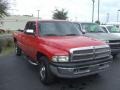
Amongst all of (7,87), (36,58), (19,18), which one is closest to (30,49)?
(36,58)

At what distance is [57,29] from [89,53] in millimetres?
2004

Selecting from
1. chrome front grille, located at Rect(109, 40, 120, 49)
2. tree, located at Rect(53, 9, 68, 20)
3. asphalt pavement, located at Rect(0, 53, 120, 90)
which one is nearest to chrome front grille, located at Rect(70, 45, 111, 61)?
asphalt pavement, located at Rect(0, 53, 120, 90)

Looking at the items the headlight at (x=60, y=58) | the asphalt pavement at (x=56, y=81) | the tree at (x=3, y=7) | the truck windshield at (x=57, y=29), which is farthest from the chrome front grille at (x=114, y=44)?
the tree at (x=3, y=7)

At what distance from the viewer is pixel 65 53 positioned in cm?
724

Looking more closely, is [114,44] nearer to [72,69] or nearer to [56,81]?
[56,81]

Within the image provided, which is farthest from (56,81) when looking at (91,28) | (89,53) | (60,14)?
(60,14)

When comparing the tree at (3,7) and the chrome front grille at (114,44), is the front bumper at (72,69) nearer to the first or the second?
the chrome front grille at (114,44)

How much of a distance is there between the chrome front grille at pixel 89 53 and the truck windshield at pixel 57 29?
1.50 metres

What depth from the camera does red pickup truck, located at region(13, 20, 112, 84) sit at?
7.24 metres

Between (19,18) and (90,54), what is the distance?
3197 inches

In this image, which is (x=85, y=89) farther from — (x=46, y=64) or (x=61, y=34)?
(x=61, y=34)

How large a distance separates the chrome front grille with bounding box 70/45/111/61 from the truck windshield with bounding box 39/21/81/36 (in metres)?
1.50

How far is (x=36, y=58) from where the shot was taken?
8.79m

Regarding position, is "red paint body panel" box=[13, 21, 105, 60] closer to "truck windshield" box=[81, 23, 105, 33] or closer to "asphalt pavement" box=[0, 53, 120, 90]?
"asphalt pavement" box=[0, 53, 120, 90]
